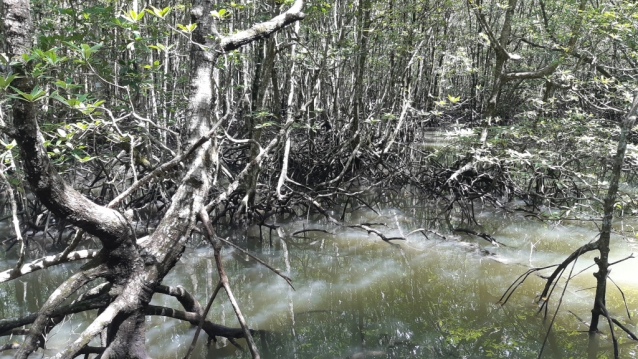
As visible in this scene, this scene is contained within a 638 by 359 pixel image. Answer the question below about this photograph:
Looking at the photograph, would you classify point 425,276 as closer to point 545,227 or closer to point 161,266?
point 545,227

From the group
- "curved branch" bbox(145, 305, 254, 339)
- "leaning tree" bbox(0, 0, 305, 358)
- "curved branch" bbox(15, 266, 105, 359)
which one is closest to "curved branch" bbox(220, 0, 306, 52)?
"leaning tree" bbox(0, 0, 305, 358)

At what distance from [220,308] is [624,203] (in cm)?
333

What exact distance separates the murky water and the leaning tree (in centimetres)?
82

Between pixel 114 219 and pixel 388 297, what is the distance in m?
2.75

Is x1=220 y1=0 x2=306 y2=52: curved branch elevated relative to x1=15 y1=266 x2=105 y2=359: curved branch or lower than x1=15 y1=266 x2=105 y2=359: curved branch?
elevated

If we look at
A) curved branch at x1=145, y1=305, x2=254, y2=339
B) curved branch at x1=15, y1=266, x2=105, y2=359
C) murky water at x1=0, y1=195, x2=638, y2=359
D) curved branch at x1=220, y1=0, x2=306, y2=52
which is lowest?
murky water at x1=0, y1=195, x2=638, y2=359

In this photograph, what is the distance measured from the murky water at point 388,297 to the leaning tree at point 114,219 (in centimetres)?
82

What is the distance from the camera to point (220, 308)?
3684mm

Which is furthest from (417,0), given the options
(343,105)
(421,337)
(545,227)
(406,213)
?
(421,337)

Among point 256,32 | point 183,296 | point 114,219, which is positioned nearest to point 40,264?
point 114,219

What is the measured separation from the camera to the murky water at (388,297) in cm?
313

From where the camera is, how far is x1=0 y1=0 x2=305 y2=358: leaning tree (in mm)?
1593

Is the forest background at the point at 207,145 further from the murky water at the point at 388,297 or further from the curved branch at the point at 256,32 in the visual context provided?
the murky water at the point at 388,297

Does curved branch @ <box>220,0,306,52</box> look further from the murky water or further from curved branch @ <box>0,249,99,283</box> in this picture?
the murky water
